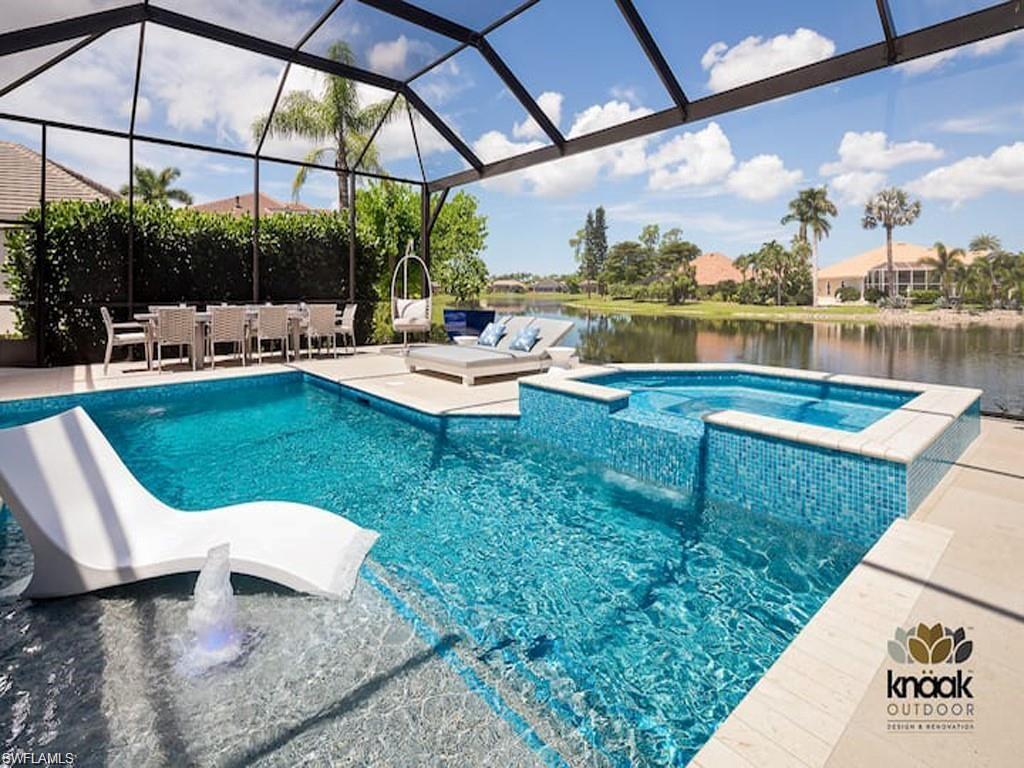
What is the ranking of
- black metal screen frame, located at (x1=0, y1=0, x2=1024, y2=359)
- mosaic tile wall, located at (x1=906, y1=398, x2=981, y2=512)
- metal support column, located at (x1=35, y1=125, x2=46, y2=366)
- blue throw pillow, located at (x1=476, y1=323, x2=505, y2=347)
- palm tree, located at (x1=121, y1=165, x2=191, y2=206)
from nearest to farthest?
mosaic tile wall, located at (x1=906, y1=398, x2=981, y2=512) < black metal screen frame, located at (x1=0, y1=0, x2=1024, y2=359) < blue throw pillow, located at (x1=476, y1=323, x2=505, y2=347) < metal support column, located at (x1=35, y1=125, x2=46, y2=366) < palm tree, located at (x1=121, y1=165, x2=191, y2=206)

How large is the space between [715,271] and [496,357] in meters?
11.1

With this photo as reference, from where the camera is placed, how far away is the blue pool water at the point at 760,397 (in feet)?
17.8

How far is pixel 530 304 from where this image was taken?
57.8ft

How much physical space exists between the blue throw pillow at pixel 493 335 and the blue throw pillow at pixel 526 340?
12.8 inches

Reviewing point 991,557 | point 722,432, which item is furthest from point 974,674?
point 722,432

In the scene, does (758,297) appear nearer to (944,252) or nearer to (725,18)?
(944,252)

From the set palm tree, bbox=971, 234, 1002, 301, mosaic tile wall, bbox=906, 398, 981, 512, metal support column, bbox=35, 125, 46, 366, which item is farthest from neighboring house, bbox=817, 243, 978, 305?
metal support column, bbox=35, 125, 46, 366

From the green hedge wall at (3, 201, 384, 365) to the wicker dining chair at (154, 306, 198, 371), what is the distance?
1646 millimetres

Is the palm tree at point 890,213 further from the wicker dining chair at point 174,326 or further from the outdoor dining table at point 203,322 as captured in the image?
the wicker dining chair at point 174,326

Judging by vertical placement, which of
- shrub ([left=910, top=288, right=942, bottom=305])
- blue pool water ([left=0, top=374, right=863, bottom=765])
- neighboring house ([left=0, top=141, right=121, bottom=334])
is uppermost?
neighboring house ([left=0, top=141, right=121, bottom=334])

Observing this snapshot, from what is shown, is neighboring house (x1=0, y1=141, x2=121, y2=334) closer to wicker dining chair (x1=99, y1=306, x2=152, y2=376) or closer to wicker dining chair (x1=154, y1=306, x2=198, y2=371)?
wicker dining chair (x1=99, y1=306, x2=152, y2=376)

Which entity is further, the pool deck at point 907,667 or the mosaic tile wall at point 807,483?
the mosaic tile wall at point 807,483

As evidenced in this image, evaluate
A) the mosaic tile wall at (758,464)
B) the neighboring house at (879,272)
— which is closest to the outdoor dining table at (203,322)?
the mosaic tile wall at (758,464)

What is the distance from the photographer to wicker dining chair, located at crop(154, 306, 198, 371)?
800cm
